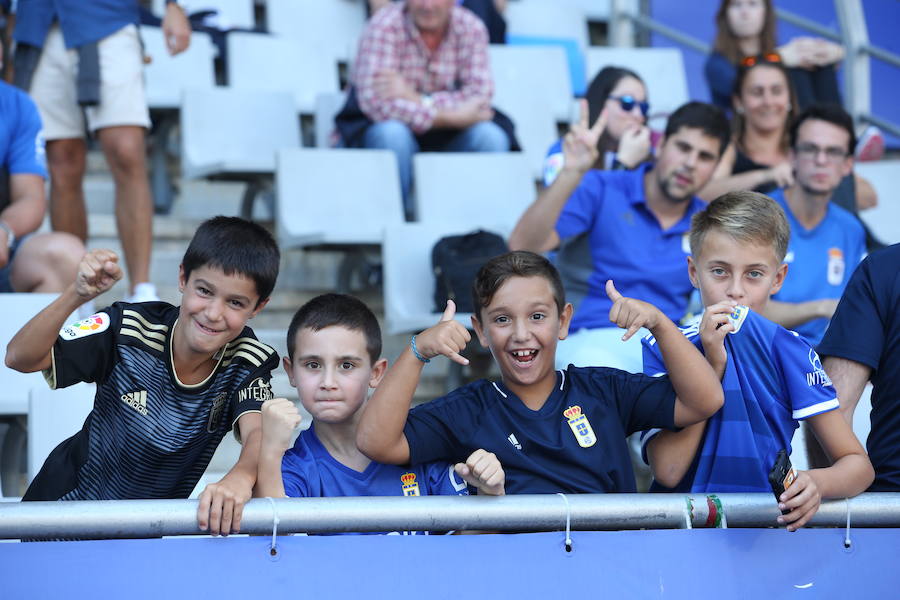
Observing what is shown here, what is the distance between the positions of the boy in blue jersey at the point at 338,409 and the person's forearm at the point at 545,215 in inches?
43.8

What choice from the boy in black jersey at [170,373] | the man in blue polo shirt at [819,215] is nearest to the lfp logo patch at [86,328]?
the boy in black jersey at [170,373]

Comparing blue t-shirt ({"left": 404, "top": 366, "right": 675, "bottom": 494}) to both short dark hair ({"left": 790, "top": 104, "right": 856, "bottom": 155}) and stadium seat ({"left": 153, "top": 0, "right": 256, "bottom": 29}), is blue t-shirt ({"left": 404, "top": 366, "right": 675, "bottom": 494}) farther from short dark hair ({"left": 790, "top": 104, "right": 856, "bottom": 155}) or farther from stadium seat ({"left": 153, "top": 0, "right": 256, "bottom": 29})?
stadium seat ({"left": 153, "top": 0, "right": 256, "bottom": 29})

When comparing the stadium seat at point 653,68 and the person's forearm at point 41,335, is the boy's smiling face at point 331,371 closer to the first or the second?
the person's forearm at point 41,335

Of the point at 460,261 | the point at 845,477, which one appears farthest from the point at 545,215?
the point at 845,477

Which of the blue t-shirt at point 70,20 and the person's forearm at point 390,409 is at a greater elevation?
the blue t-shirt at point 70,20

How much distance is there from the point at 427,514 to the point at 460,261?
211 cm

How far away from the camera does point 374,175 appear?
4445 mm

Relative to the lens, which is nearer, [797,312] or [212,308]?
[212,308]

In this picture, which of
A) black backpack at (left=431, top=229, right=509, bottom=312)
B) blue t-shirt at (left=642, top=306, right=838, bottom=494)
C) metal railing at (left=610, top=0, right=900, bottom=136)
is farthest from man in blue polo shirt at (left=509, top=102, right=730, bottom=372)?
metal railing at (left=610, top=0, right=900, bottom=136)

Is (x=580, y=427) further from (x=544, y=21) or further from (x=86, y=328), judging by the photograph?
(x=544, y=21)

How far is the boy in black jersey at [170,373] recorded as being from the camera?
7.39 feet

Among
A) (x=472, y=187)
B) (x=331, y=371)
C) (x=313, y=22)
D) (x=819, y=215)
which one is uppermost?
(x=313, y=22)

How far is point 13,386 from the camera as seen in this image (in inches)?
120

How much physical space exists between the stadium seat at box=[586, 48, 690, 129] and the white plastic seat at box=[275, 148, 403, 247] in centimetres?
179
